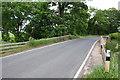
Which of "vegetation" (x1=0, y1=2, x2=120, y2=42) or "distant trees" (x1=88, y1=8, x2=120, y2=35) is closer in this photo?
"vegetation" (x1=0, y1=2, x2=120, y2=42)

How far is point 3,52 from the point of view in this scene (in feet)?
32.4

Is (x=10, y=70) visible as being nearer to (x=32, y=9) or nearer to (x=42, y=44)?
(x=42, y=44)

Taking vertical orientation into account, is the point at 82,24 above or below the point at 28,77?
above

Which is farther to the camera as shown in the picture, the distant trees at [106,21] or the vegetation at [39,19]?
the distant trees at [106,21]

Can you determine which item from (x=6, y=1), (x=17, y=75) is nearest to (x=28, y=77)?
(x=17, y=75)

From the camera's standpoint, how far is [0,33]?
2405cm

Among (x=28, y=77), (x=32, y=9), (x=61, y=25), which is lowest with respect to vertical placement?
(x=28, y=77)

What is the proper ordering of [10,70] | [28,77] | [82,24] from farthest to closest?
[82,24] → [10,70] → [28,77]

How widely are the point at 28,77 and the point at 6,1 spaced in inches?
782

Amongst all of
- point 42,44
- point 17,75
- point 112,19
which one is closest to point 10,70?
point 17,75

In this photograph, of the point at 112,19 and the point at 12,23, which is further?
the point at 112,19

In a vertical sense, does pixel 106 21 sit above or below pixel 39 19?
above

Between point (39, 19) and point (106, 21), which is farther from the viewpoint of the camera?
point (106, 21)

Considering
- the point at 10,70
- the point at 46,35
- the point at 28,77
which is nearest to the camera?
the point at 28,77
